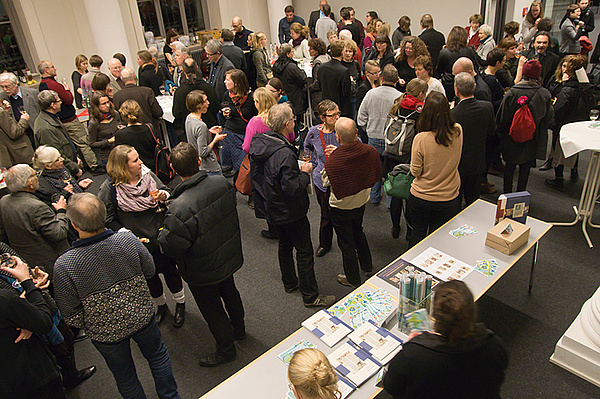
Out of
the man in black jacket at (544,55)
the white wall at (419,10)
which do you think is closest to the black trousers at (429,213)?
the man in black jacket at (544,55)

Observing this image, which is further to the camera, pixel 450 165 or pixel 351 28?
pixel 351 28

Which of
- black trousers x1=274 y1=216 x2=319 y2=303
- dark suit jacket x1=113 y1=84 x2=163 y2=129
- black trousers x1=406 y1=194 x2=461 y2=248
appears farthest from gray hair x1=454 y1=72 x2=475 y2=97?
dark suit jacket x1=113 y1=84 x2=163 y2=129

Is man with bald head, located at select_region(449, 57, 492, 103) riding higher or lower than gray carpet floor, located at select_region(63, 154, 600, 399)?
higher

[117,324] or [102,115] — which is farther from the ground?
[102,115]

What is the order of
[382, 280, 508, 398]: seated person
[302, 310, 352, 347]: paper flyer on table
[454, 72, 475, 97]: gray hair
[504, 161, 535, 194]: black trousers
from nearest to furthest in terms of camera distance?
[382, 280, 508, 398]: seated person
[302, 310, 352, 347]: paper flyer on table
[454, 72, 475, 97]: gray hair
[504, 161, 535, 194]: black trousers

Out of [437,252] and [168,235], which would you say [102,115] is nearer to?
[168,235]

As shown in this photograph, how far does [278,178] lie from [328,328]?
43.6 inches

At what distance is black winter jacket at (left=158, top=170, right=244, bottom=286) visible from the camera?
8.09ft

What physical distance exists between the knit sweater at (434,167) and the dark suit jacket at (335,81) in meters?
2.32

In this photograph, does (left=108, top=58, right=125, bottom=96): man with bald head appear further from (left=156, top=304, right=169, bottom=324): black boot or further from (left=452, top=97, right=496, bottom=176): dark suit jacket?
(left=452, top=97, right=496, bottom=176): dark suit jacket

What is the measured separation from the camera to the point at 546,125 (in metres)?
3.99

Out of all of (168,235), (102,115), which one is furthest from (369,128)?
(102,115)

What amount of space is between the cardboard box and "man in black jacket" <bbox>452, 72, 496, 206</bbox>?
0.80 m

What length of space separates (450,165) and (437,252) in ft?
2.16
